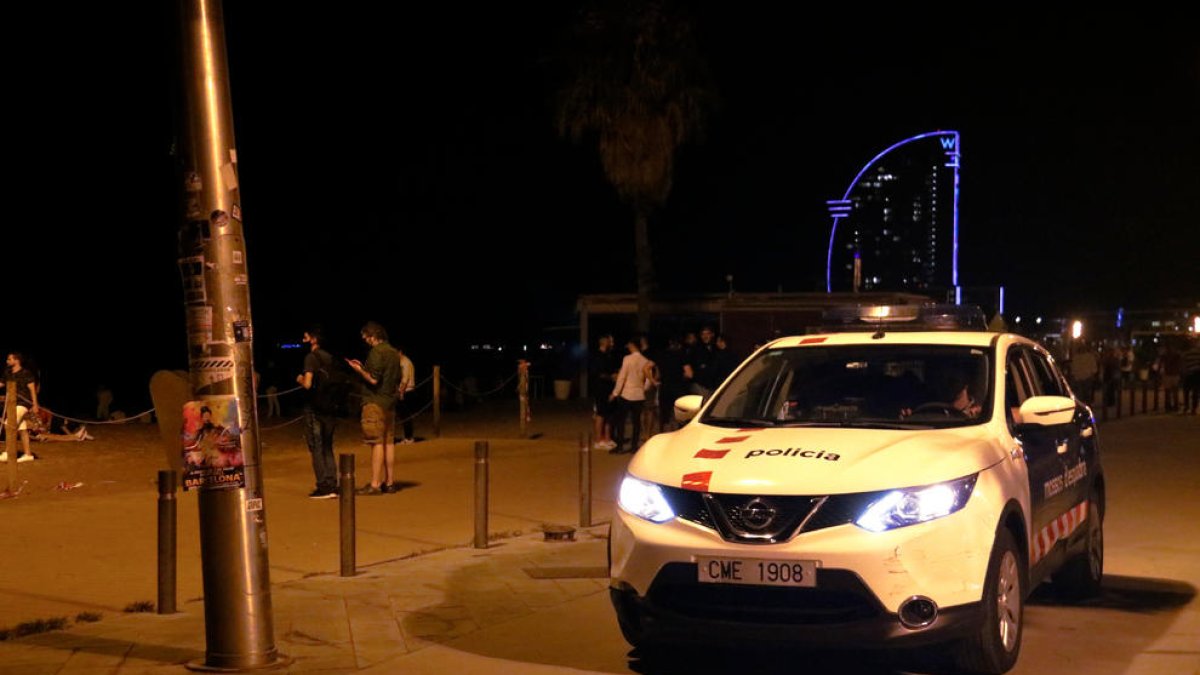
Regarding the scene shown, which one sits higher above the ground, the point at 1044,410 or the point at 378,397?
the point at 1044,410

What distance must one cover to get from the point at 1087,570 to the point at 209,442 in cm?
568

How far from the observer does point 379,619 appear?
8.55m

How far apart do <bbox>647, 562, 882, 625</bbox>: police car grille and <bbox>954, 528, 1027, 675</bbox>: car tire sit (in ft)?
2.31

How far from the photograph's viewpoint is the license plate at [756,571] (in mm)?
6242

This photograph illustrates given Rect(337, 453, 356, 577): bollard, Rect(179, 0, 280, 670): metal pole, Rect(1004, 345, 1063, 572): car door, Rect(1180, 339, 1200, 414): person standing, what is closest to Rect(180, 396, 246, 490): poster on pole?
Rect(179, 0, 280, 670): metal pole

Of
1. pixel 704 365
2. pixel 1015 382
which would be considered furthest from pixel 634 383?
pixel 1015 382

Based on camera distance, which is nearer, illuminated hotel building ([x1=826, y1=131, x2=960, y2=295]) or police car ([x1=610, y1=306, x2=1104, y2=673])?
police car ([x1=610, y1=306, x2=1104, y2=673])

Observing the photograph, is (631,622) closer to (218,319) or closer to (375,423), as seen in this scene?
(218,319)

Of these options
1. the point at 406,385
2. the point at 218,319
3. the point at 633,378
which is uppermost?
the point at 218,319

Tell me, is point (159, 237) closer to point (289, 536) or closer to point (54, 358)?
point (54, 358)

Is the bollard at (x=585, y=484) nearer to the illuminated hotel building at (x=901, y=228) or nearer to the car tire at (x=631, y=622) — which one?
the car tire at (x=631, y=622)

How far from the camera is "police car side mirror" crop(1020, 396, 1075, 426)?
24.0ft

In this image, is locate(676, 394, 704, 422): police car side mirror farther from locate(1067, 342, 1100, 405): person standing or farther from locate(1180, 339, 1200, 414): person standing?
locate(1180, 339, 1200, 414): person standing

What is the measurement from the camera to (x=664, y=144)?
3581 centimetres
